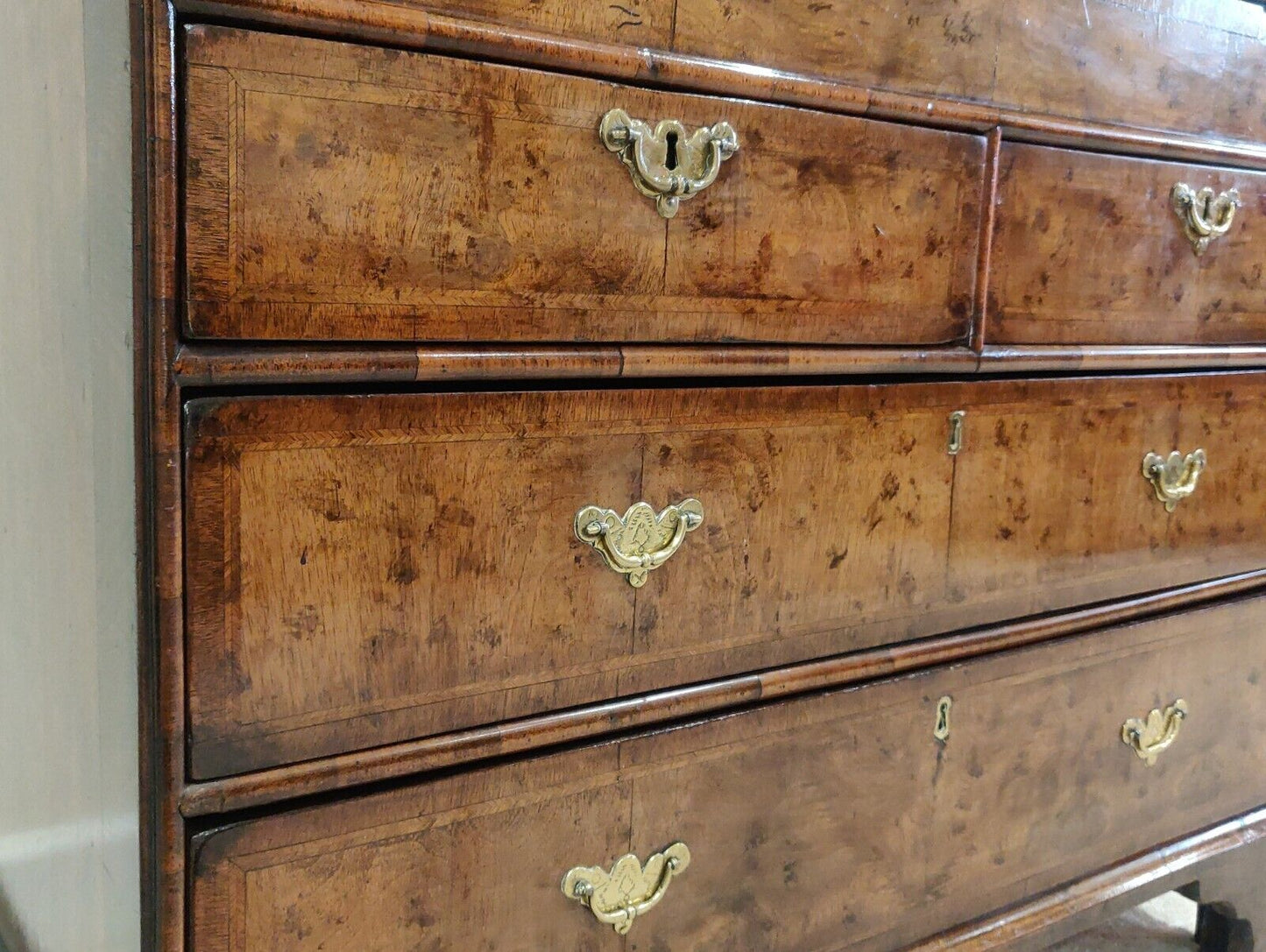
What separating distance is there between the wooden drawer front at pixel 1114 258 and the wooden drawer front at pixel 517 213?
0.07m

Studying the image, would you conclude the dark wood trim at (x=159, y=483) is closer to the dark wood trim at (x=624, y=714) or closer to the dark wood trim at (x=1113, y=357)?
the dark wood trim at (x=624, y=714)

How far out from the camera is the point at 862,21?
0.89 m

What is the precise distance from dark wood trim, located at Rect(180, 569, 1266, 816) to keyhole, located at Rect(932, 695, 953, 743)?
0.04m

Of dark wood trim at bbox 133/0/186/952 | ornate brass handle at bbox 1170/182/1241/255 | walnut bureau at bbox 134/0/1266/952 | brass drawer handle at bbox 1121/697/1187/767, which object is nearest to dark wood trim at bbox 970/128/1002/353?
walnut bureau at bbox 134/0/1266/952

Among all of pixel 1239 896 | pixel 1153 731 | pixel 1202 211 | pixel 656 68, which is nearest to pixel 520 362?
pixel 656 68

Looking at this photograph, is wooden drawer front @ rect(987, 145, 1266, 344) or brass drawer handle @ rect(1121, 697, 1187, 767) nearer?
wooden drawer front @ rect(987, 145, 1266, 344)

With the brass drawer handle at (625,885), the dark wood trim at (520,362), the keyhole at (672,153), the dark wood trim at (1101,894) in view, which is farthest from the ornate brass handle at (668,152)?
the dark wood trim at (1101,894)

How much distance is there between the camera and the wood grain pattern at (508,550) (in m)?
0.70

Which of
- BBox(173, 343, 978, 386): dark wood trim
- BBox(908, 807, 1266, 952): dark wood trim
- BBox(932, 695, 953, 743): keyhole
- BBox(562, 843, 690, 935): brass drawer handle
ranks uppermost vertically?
BBox(173, 343, 978, 386): dark wood trim

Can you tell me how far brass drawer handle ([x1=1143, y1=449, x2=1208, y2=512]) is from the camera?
1167mm

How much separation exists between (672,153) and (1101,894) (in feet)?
2.93

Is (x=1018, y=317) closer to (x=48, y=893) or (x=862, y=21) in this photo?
(x=862, y=21)

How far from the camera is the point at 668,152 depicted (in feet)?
2.64

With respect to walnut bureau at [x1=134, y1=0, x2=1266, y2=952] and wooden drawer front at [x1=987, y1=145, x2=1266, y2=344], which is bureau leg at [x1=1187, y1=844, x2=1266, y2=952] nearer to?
walnut bureau at [x1=134, y1=0, x2=1266, y2=952]
